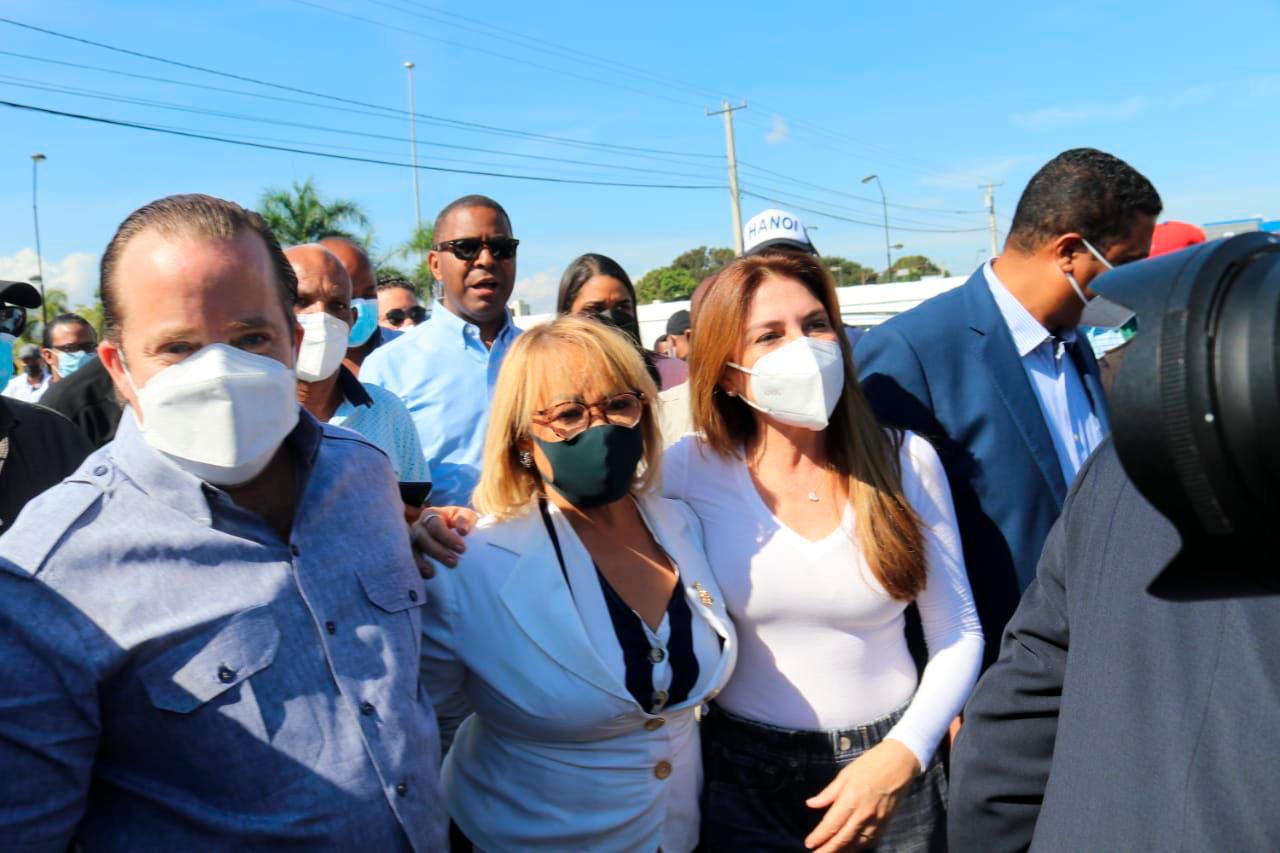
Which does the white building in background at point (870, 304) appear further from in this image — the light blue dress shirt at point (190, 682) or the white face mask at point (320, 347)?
the light blue dress shirt at point (190, 682)

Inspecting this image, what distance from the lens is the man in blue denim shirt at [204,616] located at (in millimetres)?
1375

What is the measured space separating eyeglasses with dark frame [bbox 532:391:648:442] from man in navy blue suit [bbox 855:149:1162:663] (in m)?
0.99

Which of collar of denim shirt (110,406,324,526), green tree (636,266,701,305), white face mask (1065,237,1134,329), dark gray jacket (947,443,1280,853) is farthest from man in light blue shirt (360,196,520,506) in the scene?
green tree (636,266,701,305)

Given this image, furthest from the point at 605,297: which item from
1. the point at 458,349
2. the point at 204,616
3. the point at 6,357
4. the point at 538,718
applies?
the point at 204,616

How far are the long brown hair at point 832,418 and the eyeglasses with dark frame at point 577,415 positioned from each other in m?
0.43

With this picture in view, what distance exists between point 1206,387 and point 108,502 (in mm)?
1491

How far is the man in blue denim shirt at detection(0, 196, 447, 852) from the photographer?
4.51 ft

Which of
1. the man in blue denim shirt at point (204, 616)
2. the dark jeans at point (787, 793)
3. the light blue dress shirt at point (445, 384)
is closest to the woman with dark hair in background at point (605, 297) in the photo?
the light blue dress shirt at point (445, 384)

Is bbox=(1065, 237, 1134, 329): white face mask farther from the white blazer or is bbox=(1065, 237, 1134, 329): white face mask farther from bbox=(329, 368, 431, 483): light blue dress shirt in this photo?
bbox=(329, 368, 431, 483): light blue dress shirt

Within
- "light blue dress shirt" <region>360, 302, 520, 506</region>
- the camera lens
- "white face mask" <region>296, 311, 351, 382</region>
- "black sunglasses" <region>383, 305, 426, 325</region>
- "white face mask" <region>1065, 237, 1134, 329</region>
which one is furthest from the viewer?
"black sunglasses" <region>383, 305, 426, 325</region>

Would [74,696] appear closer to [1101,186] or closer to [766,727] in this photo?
[766,727]

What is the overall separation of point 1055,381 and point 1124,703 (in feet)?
6.96

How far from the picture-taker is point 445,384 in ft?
12.6

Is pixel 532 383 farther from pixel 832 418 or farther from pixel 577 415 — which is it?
pixel 832 418
